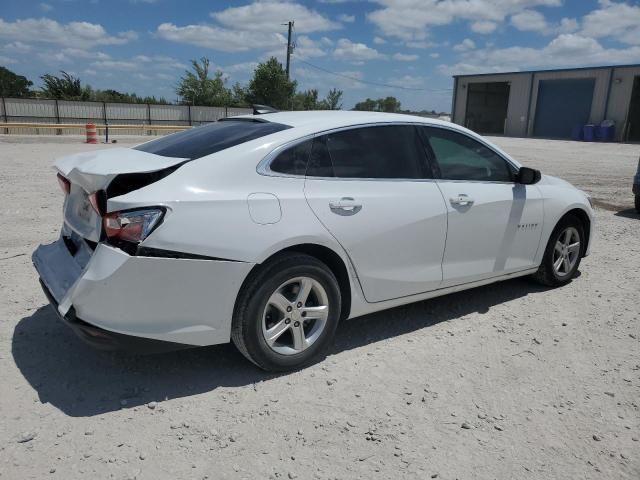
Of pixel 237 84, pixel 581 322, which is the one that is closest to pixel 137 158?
pixel 581 322

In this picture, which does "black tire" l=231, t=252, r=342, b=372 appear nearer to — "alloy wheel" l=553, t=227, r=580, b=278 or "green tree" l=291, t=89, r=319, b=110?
"alloy wheel" l=553, t=227, r=580, b=278

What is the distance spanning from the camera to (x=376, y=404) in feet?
10.3

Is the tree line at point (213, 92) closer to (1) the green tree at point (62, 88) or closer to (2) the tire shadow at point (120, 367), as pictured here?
(1) the green tree at point (62, 88)

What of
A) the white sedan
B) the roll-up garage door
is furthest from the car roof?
the roll-up garage door

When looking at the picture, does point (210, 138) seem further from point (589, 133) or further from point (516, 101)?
point (516, 101)

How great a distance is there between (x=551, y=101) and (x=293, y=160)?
45.0 meters

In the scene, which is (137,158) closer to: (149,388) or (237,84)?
(149,388)

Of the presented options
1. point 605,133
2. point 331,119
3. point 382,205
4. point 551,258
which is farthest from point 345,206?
point 605,133

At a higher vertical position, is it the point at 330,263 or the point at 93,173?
the point at 93,173

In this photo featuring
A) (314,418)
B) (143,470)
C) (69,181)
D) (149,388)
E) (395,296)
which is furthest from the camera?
(395,296)

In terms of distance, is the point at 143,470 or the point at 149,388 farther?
the point at 149,388

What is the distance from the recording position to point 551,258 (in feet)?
16.5

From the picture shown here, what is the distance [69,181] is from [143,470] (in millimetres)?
1999

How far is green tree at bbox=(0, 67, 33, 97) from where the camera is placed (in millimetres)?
63844
